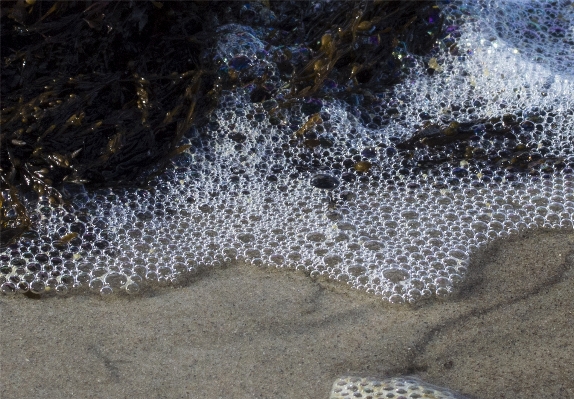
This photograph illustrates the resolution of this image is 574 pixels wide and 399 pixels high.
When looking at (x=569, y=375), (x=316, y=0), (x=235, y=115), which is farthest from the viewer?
(x=316, y=0)

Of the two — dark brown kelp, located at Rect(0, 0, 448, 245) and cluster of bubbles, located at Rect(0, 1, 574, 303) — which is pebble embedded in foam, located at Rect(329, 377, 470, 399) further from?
dark brown kelp, located at Rect(0, 0, 448, 245)

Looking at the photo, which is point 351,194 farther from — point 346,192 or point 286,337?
point 286,337

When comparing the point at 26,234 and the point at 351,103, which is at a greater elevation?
the point at 351,103

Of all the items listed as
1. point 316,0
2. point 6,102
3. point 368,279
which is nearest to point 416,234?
point 368,279

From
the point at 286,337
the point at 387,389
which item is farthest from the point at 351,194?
the point at 387,389

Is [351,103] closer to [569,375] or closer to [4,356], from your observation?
[569,375]

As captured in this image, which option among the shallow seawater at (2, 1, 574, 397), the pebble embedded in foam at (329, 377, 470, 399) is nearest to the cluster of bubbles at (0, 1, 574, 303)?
the shallow seawater at (2, 1, 574, 397)
